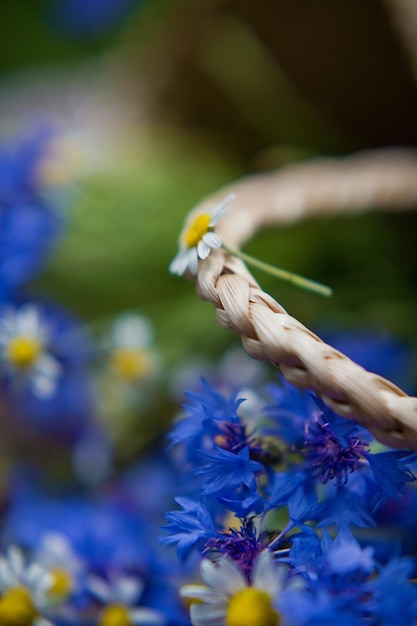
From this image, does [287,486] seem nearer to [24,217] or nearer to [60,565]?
[60,565]

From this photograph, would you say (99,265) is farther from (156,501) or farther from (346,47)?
(346,47)

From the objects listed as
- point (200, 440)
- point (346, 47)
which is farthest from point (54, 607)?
point (346, 47)

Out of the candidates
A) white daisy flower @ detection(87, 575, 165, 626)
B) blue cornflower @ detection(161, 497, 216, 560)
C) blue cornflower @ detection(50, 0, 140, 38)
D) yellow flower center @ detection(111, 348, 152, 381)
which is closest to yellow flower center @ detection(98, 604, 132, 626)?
white daisy flower @ detection(87, 575, 165, 626)

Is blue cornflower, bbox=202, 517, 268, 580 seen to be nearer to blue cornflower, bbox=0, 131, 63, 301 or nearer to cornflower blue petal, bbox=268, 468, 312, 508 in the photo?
cornflower blue petal, bbox=268, 468, 312, 508

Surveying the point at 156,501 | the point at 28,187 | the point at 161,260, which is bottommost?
the point at 156,501

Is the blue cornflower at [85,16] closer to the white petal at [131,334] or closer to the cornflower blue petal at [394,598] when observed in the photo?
the white petal at [131,334]

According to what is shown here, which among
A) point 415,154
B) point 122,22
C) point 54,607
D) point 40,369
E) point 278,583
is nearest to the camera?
point 278,583
